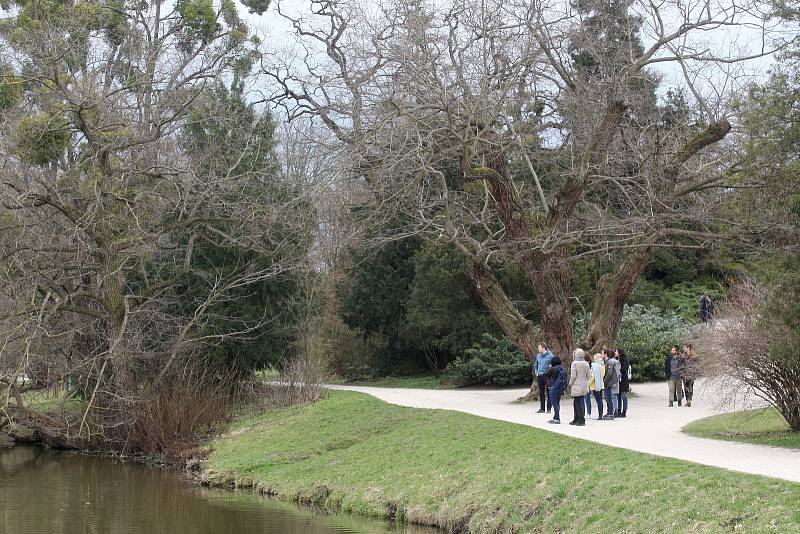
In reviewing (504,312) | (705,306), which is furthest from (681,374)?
(705,306)

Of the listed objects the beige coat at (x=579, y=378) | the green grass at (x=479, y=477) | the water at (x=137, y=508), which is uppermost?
the beige coat at (x=579, y=378)

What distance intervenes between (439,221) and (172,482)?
10704mm

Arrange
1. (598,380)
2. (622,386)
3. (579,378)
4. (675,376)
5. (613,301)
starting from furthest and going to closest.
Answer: (613,301) → (675,376) → (622,386) → (598,380) → (579,378)

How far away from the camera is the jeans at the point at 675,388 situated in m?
26.5

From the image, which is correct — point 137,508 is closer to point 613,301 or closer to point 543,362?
point 543,362

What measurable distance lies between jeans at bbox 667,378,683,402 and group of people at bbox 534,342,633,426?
1.97m

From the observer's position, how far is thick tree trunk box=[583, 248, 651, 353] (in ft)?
90.0

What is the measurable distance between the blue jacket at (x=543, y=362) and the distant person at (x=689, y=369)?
10.7 feet

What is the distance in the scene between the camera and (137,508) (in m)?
19.7

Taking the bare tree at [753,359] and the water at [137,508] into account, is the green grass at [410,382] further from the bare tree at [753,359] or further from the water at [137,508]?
the bare tree at [753,359]

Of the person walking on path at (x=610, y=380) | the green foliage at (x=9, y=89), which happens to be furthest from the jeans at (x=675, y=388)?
the green foliage at (x=9, y=89)

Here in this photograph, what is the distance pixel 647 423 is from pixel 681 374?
351cm

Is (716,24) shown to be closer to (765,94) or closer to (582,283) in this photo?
(765,94)

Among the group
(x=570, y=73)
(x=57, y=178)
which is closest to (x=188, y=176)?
(x=57, y=178)
